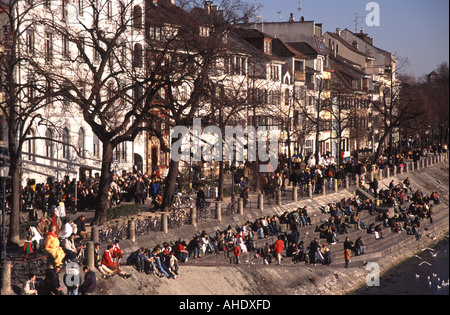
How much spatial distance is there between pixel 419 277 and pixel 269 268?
10.6m

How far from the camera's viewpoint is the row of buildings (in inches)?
1387

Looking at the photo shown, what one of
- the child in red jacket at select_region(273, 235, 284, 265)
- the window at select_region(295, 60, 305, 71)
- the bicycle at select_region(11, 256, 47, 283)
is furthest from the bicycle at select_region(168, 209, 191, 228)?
the window at select_region(295, 60, 305, 71)

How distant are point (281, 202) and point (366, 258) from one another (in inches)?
244

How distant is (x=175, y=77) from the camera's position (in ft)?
126

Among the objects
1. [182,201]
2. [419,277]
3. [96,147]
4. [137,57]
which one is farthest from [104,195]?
[96,147]

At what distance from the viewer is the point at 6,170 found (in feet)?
88.9

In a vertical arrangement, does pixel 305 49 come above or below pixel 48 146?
above

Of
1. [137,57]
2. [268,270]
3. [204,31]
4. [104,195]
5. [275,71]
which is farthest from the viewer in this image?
[275,71]

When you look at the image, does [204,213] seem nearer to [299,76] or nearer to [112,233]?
[112,233]

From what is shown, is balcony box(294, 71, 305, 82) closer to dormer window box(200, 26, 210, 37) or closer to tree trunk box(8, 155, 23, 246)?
dormer window box(200, 26, 210, 37)

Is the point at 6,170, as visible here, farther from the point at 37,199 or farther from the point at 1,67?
the point at 37,199

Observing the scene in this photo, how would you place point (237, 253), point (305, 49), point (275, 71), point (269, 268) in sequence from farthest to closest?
point (305, 49), point (275, 71), point (237, 253), point (269, 268)

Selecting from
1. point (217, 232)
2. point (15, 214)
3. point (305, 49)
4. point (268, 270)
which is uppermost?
point (305, 49)
